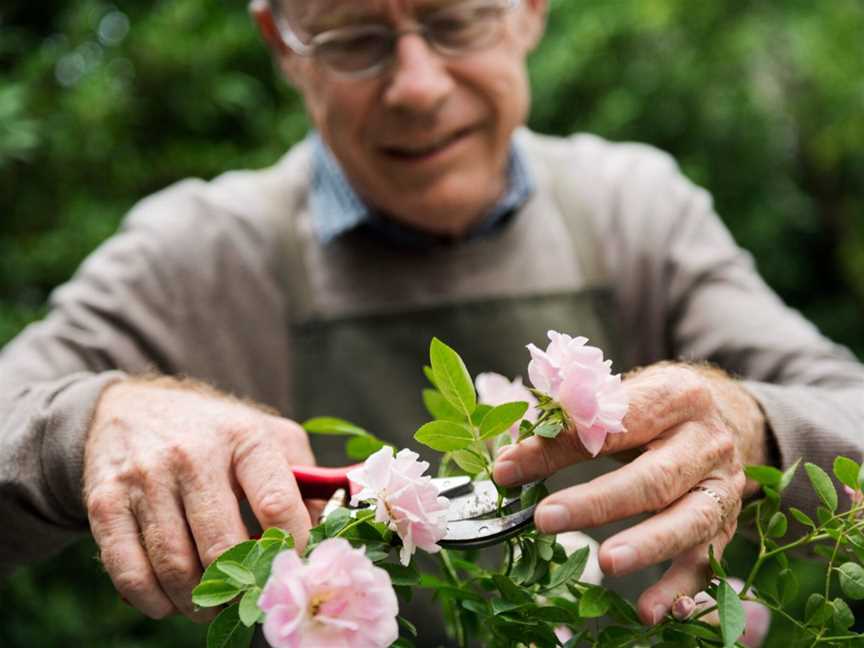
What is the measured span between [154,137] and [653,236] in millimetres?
1203

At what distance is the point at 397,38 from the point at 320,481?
2.67ft

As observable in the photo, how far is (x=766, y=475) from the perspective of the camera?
0.83 meters

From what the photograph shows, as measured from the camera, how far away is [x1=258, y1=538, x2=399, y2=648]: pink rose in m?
0.60

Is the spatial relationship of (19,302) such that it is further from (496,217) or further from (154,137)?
(496,217)

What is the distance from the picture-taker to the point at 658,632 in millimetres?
737

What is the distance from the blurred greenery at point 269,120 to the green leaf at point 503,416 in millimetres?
1198

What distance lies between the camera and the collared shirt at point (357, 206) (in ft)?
5.51

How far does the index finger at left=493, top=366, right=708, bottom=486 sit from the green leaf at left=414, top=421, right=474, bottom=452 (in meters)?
0.03

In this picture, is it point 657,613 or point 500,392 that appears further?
point 500,392

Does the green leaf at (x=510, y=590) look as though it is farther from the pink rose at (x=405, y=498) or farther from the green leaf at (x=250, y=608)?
the green leaf at (x=250, y=608)

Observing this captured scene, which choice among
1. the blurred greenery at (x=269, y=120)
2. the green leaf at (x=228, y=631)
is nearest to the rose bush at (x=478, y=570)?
the green leaf at (x=228, y=631)

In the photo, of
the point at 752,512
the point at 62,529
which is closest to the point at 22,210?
the point at 62,529

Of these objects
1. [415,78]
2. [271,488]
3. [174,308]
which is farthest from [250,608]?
[174,308]

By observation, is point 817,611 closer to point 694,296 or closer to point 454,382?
point 454,382
